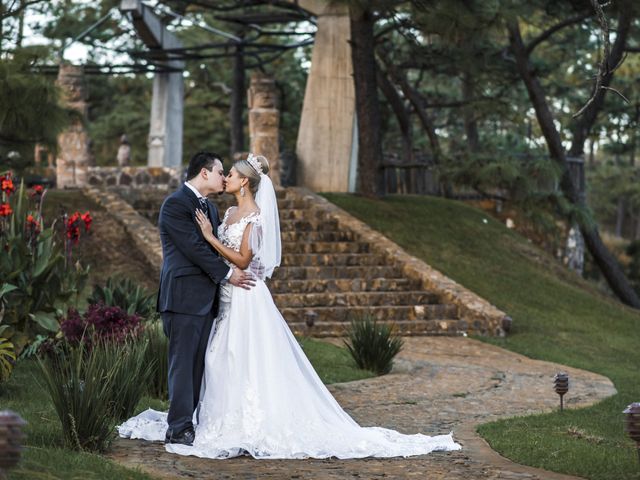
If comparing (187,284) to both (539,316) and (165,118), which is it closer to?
(539,316)

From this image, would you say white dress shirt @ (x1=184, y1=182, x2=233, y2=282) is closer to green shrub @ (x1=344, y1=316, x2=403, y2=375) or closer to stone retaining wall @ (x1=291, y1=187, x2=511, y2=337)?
green shrub @ (x1=344, y1=316, x2=403, y2=375)

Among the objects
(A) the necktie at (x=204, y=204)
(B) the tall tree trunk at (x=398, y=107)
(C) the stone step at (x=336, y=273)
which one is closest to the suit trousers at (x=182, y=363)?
(A) the necktie at (x=204, y=204)

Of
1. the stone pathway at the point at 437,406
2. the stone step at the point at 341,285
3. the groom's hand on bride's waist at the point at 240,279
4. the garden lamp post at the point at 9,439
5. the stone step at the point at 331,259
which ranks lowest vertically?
the stone pathway at the point at 437,406

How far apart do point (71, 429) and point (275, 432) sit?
1.28 metres

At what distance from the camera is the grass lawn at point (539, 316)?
7500 mm

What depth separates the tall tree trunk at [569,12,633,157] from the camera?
20.4 m

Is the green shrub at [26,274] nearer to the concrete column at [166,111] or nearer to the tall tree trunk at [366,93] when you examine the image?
the tall tree trunk at [366,93]

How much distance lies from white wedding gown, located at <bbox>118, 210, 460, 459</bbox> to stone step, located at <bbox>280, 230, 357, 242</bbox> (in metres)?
10.8

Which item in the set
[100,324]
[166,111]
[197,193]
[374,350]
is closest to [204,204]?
[197,193]

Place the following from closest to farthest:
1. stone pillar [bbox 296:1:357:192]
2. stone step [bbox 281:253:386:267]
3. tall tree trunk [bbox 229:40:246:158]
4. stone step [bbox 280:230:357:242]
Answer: stone step [bbox 281:253:386:267] < stone step [bbox 280:230:357:242] < stone pillar [bbox 296:1:357:192] < tall tree trunk [bbox 229:40:246:158]

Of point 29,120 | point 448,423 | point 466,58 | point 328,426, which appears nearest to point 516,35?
point 466,58

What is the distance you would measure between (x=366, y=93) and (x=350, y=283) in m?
5.34

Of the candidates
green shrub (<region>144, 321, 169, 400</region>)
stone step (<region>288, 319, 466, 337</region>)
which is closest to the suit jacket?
green shrub (<region>144, 321, 169, 400</region>)

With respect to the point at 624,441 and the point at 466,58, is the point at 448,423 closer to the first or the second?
the point at 624,441
